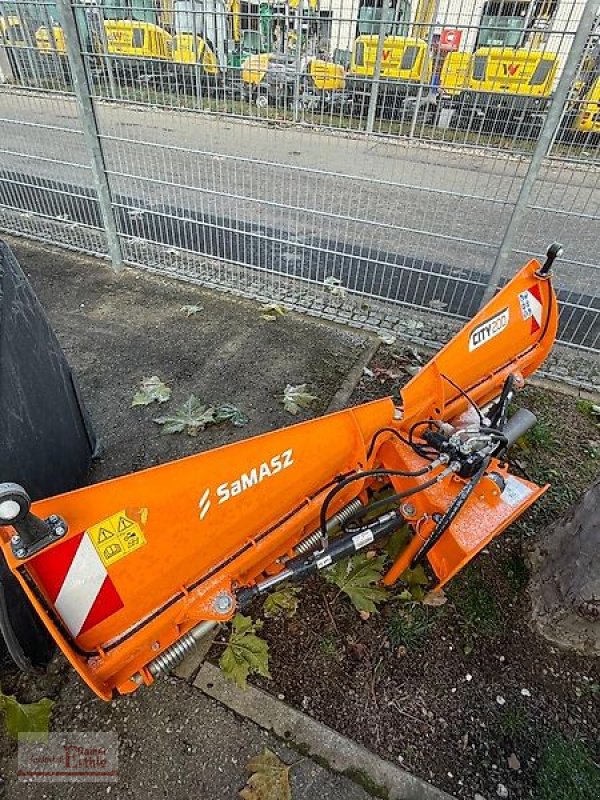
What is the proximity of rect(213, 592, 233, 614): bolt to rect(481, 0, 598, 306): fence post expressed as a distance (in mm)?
3183

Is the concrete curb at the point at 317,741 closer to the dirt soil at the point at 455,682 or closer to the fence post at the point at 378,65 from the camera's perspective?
the dirt soil at the point at 455,682

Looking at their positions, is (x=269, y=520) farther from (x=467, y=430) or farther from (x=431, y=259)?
(x=431, y=259)

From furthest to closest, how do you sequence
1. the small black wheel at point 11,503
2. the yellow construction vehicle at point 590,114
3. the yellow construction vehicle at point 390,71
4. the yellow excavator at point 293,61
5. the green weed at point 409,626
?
the yellow excavator at point 293,61, the yellow construction vehicle at point 390,71, the yellow construction vehicle at point 590,114, the green weed at point 409,626, the small black wheel at point 11,503

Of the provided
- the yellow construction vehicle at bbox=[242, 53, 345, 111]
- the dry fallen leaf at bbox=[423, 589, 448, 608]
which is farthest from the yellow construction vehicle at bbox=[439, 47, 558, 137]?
the dry fallen leaf at bbox=[423, 589, 448, 608]

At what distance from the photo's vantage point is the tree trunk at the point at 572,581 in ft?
7.01

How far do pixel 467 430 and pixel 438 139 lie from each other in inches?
93.6

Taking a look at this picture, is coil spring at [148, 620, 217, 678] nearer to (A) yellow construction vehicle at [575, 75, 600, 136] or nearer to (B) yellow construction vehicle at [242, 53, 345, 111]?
(B) yellow construction vehicle at [242, 53, 345, 111]

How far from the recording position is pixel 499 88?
322 centimetres

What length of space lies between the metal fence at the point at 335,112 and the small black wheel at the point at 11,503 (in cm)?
336

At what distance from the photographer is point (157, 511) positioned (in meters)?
1.56

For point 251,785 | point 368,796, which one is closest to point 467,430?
point 368,796

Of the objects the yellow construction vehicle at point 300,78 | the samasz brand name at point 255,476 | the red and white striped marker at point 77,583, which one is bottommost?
the red and white striped marker at point 77,583

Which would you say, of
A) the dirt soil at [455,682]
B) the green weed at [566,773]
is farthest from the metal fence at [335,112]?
the green weed at [566,773]

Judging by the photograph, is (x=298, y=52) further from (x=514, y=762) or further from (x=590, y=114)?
(x=514, y=762)
